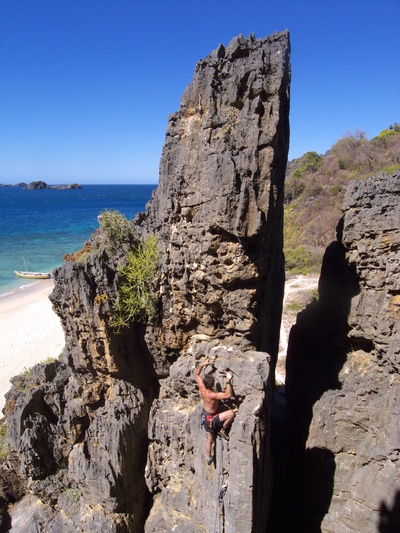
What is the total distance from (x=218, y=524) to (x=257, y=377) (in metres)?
2.45

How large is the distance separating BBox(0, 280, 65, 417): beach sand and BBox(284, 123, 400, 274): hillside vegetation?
57.1 feet

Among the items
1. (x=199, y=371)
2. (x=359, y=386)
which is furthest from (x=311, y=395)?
(x=199, y=371)

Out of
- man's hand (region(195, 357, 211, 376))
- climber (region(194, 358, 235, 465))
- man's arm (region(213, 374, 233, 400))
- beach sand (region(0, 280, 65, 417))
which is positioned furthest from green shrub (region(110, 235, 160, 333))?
beach sand (region(0, 280, 65, 417))

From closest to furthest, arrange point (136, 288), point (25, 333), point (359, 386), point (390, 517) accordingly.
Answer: point (390, 517) → point (136, 288) → point (359, 386) → point (25, 333)

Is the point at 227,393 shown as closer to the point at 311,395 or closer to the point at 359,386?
the point at 311,395

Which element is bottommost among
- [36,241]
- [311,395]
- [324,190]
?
[36,241]

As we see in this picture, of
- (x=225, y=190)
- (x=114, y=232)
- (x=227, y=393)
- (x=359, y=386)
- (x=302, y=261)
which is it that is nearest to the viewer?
(x=225, y=190)

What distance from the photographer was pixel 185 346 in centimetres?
681

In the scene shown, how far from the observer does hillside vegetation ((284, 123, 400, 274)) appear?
25531 mm

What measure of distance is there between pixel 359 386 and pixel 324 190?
28.8 meters

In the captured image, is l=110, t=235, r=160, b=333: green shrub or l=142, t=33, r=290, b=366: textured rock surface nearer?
l=142, t=33, r=290, b=366: textured rock surface

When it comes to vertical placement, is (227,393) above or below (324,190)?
below

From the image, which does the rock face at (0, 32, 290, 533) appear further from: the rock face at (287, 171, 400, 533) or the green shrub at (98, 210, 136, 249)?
the rock face at (287, 171, 400, 533)

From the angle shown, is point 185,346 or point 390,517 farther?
point 185,346
